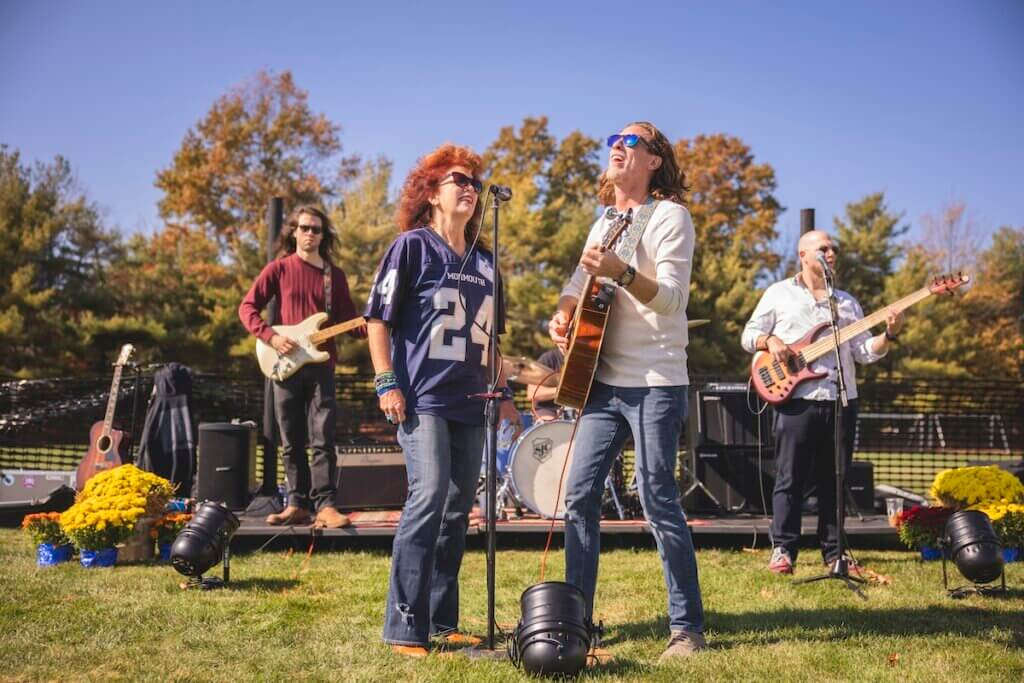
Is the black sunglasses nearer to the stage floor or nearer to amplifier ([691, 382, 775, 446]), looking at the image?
the stage floor

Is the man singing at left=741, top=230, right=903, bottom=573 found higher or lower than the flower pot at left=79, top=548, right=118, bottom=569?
higher

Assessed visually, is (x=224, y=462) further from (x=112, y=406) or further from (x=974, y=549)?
(x=974, y=549)

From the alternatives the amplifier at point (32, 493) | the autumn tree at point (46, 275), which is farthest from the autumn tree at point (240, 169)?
the amplifier at point (32, 493)

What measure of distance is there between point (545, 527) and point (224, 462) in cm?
260

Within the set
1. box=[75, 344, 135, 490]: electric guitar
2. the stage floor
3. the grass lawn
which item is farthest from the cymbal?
box=[75, 344, 135, 490]: electric guitar

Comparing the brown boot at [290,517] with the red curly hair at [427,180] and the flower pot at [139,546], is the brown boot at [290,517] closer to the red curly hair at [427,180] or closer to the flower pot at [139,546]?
the flower pot at [139,546]

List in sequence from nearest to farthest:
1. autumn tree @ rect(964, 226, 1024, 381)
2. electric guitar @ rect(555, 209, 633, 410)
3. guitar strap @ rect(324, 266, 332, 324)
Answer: electric guitar @ rect(555, 209, 633, 410)
guitar strap @ rect(324, 266, 332, 324)
autumn tree @ rect(964, 226, 1024, 381)

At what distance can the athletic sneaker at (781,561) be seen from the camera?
539 cm

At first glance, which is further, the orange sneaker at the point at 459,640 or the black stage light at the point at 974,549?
the black stage light at the point at 974,549

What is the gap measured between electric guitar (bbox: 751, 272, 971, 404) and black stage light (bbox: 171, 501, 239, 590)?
345cm

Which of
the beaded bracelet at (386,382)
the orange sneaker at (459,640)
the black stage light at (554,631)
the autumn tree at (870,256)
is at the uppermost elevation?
the autumn tree at (870,256)

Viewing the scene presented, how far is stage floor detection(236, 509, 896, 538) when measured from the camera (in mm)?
6059

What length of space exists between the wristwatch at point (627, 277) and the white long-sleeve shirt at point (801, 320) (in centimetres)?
255

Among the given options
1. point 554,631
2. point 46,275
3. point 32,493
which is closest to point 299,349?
point 32,493
